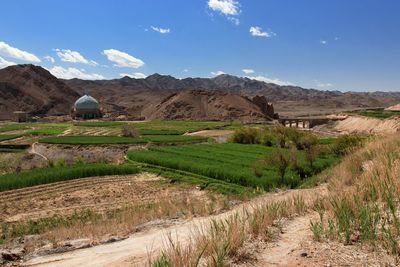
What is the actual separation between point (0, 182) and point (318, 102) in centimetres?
17583

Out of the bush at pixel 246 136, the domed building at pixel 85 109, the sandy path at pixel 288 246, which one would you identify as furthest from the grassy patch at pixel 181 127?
the sandy path at pixel 288 246

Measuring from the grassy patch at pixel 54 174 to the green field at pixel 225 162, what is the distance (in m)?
3.58

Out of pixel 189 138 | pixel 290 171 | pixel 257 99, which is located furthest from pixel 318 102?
pixel 290 171

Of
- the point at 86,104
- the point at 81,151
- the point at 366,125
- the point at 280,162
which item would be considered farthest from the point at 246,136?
the point at 86,104

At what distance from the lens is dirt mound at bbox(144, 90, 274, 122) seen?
10094 centimetres

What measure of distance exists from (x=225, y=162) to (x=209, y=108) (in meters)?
75.7

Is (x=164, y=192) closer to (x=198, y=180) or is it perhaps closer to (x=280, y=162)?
(x=198, y=180)

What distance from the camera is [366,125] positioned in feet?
230

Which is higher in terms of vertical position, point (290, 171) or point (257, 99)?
point (257, 99)

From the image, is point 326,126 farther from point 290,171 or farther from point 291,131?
point 290,171

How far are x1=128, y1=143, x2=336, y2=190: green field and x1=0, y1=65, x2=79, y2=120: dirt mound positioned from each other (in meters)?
87.3

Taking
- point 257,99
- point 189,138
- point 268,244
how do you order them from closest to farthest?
point 268,244 < point 189,138 < point 257,99

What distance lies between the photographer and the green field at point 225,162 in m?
24.5

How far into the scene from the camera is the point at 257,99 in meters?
110
